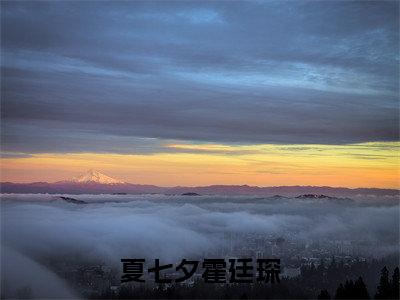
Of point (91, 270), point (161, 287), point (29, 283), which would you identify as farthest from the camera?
point (91, 270)

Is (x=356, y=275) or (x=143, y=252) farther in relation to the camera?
(x=143, y=252)

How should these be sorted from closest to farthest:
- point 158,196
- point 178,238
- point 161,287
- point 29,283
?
point 29,283
point 161,287
point 178,238
point 158,196

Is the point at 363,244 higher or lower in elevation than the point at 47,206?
lower

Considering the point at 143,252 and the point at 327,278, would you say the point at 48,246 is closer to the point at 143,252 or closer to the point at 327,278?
the point at 143,252

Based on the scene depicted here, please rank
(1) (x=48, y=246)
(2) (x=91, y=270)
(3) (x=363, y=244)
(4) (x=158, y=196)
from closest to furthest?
(2) (x=91, y=270), (1) (x=48, y=246), (3) (x=363, y=244), (4) (x=158, y=196)

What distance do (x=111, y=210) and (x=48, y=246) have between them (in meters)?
27.2

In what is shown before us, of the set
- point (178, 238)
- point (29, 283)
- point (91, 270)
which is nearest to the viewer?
point (29, 283)

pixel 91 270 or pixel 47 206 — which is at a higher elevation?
pixel 47 206

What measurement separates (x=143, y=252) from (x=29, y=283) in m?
20.4

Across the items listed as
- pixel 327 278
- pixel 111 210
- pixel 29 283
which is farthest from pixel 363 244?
pixel 29 283

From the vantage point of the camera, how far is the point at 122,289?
1016 inches

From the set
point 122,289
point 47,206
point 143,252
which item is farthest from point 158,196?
point 122,289

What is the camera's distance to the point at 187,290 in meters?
25.0

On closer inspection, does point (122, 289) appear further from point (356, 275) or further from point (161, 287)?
point (356, 275)
